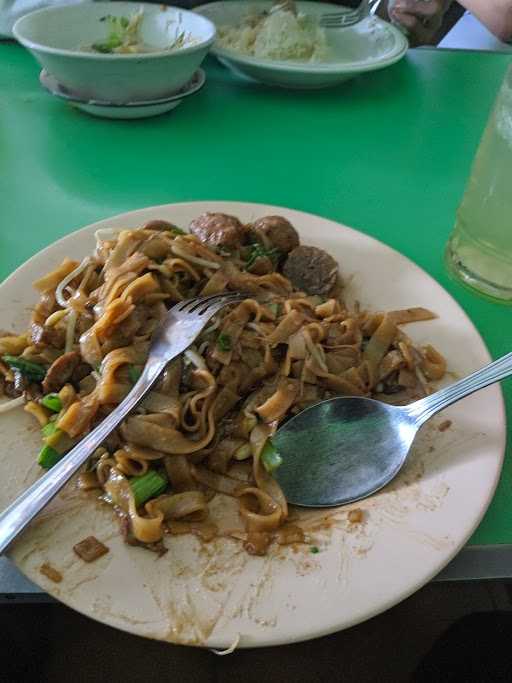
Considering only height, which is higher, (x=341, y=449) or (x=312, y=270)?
(x=312, y=270)

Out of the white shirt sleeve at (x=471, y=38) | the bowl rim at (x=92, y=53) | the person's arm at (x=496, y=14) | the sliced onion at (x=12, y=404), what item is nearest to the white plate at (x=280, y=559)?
the sliced onion at (x=12, y=404)

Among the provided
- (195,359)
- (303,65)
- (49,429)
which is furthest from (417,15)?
(49,429)

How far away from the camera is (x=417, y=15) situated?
394 centimetres

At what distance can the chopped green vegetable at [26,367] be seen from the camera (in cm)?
164

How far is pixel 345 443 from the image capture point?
5.01ft

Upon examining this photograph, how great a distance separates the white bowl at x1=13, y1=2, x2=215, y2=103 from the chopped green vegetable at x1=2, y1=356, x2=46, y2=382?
4.98 ft

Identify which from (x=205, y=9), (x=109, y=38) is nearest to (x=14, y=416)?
(x=109, y=38)

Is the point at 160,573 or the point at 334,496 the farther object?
the point at 334,496

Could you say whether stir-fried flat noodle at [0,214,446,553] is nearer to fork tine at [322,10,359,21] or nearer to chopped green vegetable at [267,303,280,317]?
chopped green vegetable at [267,303,280,317]

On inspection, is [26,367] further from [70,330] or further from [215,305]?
[215,305]

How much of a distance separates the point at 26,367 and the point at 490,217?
1.54m

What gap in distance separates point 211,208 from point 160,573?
131 centimetres

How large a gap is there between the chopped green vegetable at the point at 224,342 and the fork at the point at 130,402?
6 centimetres

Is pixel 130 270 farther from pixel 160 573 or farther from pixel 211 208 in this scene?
pixel 160 573
